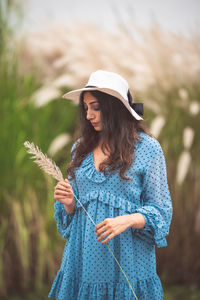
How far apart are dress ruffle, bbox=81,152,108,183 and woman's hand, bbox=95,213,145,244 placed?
23 cm

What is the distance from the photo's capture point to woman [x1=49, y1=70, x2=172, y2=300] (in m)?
1.53

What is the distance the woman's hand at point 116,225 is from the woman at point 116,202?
4 cm

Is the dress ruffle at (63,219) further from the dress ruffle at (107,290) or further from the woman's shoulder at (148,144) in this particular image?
the woman's shoulder at (148,144)

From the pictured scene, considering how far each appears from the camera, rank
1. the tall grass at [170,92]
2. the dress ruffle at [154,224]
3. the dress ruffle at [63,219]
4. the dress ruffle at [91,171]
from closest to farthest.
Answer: the dress ruffle at [154,224], the dress ruffle at [91,171], the dress ruffle at [63,219], the tall grass at [170,92]

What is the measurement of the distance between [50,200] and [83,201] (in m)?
1.41

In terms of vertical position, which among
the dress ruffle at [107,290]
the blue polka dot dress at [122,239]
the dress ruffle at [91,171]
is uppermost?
the dress ruffle at [91,171]

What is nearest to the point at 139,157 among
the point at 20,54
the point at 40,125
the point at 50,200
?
the point at 50,200

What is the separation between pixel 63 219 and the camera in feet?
5.72

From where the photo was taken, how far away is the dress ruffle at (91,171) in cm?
159

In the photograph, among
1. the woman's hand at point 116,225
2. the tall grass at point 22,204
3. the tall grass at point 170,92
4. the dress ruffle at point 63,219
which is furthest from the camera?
the tall grass at point 170,92

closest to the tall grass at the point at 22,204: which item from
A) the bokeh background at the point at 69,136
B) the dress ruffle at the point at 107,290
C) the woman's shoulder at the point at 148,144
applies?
the bokeh background at the point at 69,136

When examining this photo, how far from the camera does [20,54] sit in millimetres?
3646

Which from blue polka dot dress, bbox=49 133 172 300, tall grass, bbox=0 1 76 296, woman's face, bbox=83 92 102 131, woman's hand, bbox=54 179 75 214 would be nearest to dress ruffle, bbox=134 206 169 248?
blue polka dot dress, bbox=49 133 172 300

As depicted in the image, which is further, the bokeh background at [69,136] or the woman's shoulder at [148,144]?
the bokeh background at [69,136]
